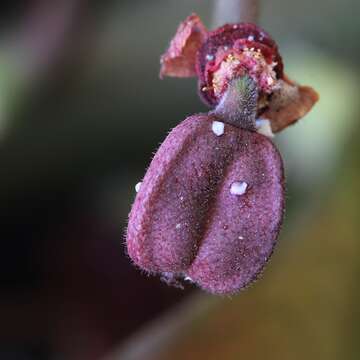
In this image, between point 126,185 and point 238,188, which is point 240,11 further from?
point 126,185

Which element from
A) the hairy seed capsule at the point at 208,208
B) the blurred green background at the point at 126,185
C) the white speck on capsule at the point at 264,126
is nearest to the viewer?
the hairy seed capsule at the point at 208,208

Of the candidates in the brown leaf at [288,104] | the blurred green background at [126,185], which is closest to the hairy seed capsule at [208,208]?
the brown leaf at [288,104]

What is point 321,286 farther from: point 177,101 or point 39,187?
point 39,187

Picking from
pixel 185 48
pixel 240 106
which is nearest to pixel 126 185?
pixel 185 48

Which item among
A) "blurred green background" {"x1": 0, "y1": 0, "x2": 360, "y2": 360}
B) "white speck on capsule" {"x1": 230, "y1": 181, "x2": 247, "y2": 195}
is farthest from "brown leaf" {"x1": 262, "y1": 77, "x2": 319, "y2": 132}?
"blurred green background" {"x1": 0, "y1": 0, "x2": 360, "y2": 360}

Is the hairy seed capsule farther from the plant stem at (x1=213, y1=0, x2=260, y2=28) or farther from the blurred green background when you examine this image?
the blurred green background

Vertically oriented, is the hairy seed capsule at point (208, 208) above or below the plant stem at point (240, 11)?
below

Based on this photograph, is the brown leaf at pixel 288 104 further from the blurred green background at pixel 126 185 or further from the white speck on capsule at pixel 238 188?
the blurred green background at pixel 126 185

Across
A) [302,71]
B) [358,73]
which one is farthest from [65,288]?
[358,73]
